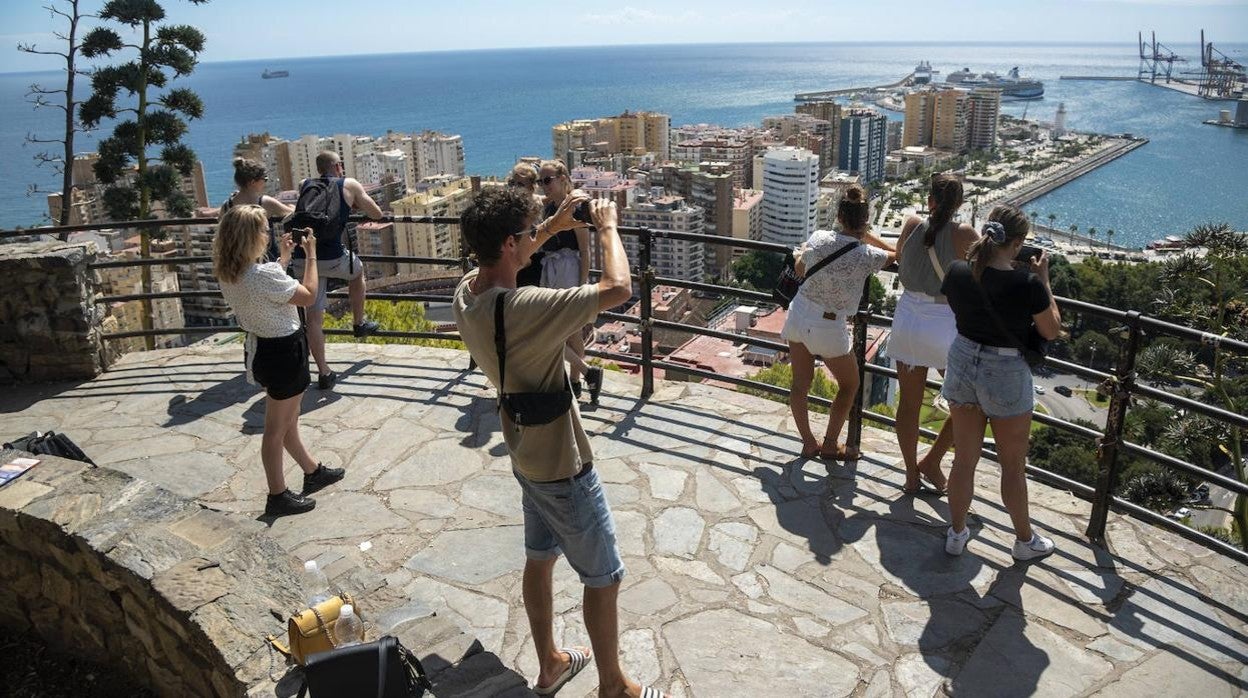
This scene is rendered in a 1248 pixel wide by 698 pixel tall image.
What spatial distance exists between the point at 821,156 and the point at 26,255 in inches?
4463

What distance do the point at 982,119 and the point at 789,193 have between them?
68655 mm

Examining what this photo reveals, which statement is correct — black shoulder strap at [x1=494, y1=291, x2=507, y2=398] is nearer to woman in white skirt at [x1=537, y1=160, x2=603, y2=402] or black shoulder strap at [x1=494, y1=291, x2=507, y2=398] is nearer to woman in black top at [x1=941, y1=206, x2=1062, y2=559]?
woman in black top at [x1=941, y1=206, x2=1062, y2=559]

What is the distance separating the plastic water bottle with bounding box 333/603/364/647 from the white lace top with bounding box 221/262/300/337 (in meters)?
1.76

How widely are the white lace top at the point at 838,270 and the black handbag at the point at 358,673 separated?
2.73 metres

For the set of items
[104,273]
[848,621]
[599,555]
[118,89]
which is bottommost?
[104,273]

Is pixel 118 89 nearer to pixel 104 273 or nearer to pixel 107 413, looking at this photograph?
pixel 107 413

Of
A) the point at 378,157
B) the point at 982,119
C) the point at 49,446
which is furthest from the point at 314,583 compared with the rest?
the point at 982,119

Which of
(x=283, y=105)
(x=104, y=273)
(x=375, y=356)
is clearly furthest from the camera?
(x=283, y=105)

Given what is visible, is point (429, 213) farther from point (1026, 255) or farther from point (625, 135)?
point (625, 135)

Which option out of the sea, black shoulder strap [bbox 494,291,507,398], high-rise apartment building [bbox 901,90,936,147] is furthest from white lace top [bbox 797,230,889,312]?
high-rise apartment building [bbox 901,90,936,147]

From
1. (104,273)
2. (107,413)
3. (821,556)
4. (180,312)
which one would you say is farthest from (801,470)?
(180,312)

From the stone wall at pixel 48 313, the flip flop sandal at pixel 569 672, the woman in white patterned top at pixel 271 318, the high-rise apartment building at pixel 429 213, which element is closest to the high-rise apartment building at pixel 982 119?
the high-rise apartment building at pixel 429 213

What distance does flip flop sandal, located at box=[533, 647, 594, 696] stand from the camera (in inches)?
111

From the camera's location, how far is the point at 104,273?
28953 millimetres
